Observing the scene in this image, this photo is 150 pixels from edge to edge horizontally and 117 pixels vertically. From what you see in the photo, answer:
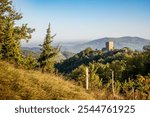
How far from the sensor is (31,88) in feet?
29.3

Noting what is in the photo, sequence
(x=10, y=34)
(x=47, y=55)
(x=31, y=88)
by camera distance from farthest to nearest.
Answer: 1. (x=47, y=55)
2. (x=10, y=34)
3. (x=31, y=88)

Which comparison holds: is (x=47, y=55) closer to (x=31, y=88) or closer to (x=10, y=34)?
(x=10, y=34)

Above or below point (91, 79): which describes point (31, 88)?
above

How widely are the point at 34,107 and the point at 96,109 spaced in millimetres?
1269

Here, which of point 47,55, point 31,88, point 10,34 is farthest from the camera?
point 47,55

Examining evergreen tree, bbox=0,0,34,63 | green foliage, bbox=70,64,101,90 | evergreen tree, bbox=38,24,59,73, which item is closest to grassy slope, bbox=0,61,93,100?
green foliage, bbox=70,64,101,90

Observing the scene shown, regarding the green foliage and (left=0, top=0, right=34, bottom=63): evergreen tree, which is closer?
the green foliage

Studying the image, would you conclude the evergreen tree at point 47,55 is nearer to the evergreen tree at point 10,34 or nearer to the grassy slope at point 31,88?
the evergreen tree at point 10,34

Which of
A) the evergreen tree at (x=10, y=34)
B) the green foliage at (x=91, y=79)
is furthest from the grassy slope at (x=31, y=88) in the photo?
the evergreen tree at (x=10, y=34)

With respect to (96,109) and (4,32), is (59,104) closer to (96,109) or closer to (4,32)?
(96,109)

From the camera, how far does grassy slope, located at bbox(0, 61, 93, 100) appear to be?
842 cm

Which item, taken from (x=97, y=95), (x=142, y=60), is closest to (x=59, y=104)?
(x=97, y=95)

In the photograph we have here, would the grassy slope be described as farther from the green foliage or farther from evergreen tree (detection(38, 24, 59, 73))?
evergreen tree (detection(38, 24, 59, 73))

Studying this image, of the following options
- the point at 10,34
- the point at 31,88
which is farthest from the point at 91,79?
the point at 31,88
